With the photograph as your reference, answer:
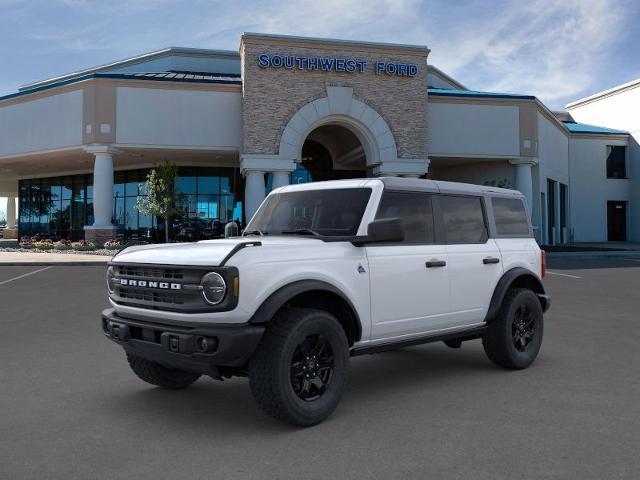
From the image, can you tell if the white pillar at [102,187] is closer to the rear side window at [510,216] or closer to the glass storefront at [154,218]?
the glass storefront at [154,218]

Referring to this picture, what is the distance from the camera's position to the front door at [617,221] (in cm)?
4459

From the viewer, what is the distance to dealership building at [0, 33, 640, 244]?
28.2 m

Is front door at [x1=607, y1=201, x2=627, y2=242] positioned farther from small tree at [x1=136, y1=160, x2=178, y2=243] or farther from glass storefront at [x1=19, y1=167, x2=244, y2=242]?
small tree at [x1=136, y1=160, x2=178, y2=243]

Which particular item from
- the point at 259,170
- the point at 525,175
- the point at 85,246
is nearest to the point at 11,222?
the point at 85,246

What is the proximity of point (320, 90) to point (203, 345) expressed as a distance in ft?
84.0

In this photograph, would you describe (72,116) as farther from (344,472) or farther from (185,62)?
(344,472)

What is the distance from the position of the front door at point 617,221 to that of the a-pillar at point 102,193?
116ft

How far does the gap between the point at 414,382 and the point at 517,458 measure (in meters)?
2.05

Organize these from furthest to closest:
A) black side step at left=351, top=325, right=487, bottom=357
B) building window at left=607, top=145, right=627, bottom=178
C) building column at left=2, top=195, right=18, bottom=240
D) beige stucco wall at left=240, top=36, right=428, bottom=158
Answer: building column at left=2, top=195, right=18, bottom=240 → building window at left=607, top=145, right=627, bottom=178 → beige stucco wall at left=240, top=36, right=428, bottom=158 → black side step at left=351, top=325, right=487, bottom=357

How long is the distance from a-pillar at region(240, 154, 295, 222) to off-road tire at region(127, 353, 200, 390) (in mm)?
22778

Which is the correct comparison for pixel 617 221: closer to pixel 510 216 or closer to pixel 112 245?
pixel 112 245

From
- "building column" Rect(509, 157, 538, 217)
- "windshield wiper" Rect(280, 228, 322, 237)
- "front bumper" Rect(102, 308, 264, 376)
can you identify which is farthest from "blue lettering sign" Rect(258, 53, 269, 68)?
"front bumper" Rect(102, 308, 264, 376)

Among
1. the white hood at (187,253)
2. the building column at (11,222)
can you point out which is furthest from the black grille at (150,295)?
the building column at (11,222)

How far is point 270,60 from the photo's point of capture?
27.7 metres
